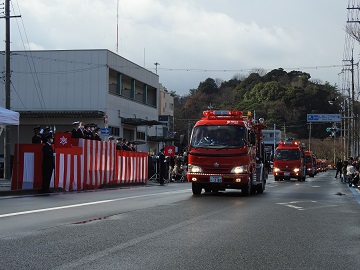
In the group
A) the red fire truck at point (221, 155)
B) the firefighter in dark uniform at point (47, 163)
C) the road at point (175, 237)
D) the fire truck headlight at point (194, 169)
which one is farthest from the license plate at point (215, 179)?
the firefighter in dark uniform at point (47, 163)

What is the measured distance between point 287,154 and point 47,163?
27169 millimetres

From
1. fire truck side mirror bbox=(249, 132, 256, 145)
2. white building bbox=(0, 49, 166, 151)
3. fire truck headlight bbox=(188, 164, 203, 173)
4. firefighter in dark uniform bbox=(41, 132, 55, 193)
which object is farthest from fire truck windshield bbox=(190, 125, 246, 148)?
white building bbox=(0, 49, 166, 151)

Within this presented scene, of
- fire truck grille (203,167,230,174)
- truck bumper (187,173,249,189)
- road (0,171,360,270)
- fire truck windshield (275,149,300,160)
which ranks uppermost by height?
fire truck windshield (275,149,300,160)

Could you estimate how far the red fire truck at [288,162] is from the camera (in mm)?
40781

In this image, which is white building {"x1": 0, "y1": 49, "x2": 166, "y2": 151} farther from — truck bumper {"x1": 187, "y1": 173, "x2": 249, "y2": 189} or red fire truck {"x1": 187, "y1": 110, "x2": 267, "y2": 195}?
truck bumper {"x1": 187, "y1": 173, "x2": 249, "y2": 189}

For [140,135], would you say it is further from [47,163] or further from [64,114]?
[47,163]

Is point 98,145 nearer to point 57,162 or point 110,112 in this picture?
point 57,162

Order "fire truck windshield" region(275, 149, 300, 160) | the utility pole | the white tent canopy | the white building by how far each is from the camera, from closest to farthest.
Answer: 1. the white tent canopy
2. the utility pole
3. "fire truck windshield" region(275, 149, 300, 160)
4. the white building

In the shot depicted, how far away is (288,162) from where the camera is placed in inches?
1617

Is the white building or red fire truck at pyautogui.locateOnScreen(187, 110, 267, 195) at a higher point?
the white building

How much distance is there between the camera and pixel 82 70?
4541cm

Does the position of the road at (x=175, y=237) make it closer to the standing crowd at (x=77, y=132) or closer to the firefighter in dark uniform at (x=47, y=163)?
the firefighter in dark uniform at (x=47, y=163)

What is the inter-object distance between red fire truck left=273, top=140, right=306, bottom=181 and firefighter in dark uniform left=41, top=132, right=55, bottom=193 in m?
25.9

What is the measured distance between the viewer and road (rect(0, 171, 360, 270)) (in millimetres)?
6523
